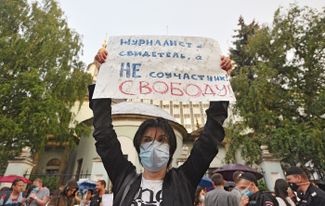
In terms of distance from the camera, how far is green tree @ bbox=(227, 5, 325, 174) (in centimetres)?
1527

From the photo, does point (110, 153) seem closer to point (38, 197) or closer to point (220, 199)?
point (220, 199)

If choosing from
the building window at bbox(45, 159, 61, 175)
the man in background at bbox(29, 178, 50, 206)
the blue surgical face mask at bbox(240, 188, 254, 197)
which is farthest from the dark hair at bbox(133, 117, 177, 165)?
the building window at bbox(45, 159, 61, 175)

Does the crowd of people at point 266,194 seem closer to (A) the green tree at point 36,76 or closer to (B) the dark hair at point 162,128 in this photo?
(B) the dark hair at point 162,128

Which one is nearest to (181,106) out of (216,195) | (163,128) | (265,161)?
(265,161)

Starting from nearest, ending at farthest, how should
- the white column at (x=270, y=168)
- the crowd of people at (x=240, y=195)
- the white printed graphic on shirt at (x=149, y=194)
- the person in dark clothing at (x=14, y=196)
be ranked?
1. the white printed graphic on shirt at (x=149, y=194)
2. the crowd of people at (x=240, y=195)
3. the person in dark clothing at (x=14, y=196)
4. the white column at (x=270, y=168)

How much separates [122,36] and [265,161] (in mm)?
13480

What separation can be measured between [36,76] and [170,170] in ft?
50.6

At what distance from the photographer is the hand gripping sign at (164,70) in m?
2.88

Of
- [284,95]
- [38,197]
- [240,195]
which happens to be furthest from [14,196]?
[284,95]

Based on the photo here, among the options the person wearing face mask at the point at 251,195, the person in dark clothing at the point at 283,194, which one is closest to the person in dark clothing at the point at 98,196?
the person wearing face mask at the point at 251,195

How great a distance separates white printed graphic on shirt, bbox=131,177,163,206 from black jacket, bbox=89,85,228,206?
0.04 m

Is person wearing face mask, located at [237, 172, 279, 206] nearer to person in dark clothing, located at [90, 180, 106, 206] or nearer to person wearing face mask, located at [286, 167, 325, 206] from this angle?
person wearing face mask, located at [286, 167, 325, 206]

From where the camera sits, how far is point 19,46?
16266mm

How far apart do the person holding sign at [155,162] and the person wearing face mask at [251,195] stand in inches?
104
